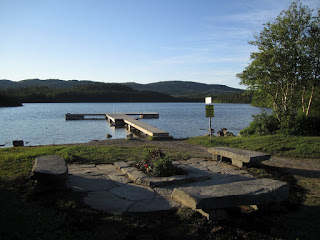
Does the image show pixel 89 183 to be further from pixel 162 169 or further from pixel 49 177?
pixel 162 169

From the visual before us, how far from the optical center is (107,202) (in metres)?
4.13

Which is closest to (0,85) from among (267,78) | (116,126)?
(116,126)

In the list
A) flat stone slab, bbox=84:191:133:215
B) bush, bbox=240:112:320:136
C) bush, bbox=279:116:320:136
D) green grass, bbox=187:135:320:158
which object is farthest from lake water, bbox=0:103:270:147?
flat stone slab, bbox=84:191:133:215

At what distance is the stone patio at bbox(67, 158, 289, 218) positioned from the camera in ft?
11.9

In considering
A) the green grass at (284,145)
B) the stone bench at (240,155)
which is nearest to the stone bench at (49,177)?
the stone bench at (240,155)

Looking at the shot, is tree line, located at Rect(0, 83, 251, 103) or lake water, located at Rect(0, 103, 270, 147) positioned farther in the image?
tree line, located at Rect(0, 83, 251, 103)

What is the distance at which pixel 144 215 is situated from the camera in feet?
12.2

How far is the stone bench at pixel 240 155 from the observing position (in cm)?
605

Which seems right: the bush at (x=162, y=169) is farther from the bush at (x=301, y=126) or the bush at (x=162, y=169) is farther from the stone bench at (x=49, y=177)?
the bush at (x=301, y=126)

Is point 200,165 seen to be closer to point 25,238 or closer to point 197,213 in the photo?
point 197,213

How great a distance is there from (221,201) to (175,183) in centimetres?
162

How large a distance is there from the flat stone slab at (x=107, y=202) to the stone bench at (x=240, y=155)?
3059mm

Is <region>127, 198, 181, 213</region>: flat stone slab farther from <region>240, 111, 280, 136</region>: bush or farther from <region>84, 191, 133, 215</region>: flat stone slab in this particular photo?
<region>240, 111, 280, 136</region>: bush

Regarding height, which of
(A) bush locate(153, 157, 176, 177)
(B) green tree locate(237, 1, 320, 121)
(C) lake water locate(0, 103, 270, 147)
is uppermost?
(B) green tree locate(237, 1, 320, 121)
